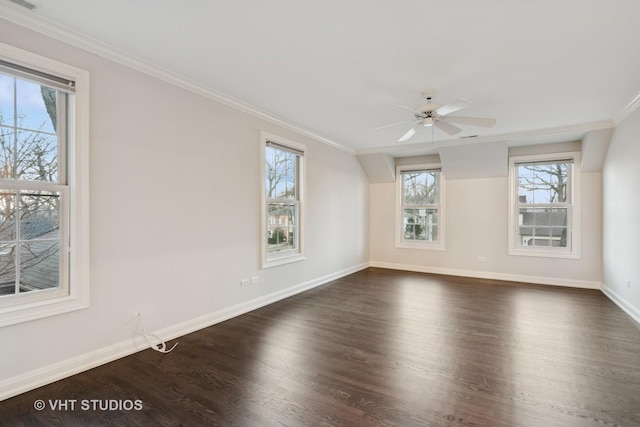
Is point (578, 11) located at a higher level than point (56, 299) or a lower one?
higher

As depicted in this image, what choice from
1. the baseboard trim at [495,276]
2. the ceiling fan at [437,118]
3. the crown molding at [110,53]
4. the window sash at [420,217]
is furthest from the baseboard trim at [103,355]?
the window sash at [420,217]

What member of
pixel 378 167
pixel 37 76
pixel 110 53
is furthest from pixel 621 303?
pixel 37 76

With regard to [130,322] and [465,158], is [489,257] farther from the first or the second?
[130,322]

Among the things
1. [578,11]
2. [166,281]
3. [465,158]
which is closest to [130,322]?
[166,281]

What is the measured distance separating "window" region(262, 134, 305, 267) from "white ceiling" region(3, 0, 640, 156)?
2.36ft

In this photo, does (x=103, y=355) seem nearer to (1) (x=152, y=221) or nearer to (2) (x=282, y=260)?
(1) (x=152, y=221)

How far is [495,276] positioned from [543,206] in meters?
1.52

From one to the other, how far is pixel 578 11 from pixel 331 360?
307cm

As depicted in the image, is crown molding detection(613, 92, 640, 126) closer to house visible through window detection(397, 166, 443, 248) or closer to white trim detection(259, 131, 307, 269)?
house visible through window detection(397, 166, 443, 248)

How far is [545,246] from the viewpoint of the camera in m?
5.72

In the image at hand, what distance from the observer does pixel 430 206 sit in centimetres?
674

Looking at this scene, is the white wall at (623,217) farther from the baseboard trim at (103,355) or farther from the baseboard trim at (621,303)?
the baseboard trim at (103,355)

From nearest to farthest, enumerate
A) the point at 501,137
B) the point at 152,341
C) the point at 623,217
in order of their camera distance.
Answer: the point at 152,341 → the point at 623,217 → the point at 501,137

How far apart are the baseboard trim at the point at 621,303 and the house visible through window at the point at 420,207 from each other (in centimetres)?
262
